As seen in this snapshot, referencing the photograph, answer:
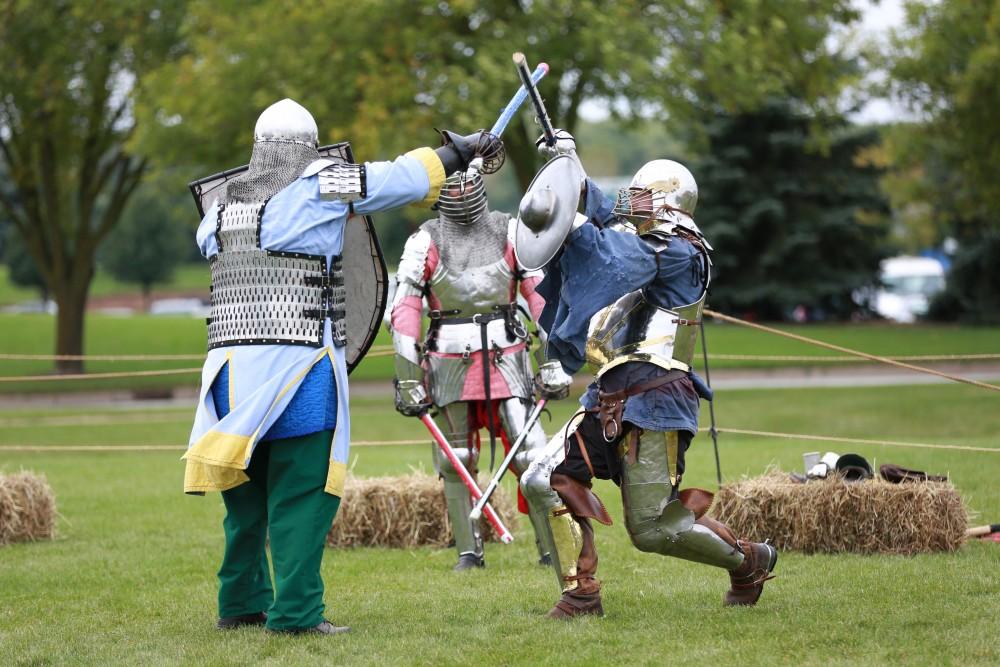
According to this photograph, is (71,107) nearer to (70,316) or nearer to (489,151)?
(70,316)

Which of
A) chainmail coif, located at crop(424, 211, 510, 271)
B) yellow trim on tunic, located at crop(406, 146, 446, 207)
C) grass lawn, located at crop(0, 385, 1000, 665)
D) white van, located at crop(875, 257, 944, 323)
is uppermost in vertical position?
white van, located at crop(875, 257, 944, 323)

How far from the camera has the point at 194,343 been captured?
3272 cm

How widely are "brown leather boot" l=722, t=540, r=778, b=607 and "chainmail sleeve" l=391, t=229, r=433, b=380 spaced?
2.36 meters

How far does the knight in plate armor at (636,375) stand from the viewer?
5.69 m

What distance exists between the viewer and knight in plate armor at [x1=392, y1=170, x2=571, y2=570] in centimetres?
770

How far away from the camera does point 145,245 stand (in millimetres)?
54000

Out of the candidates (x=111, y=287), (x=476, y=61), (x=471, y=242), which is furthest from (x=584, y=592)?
(x=111, y=287)

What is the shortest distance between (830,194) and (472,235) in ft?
81.9

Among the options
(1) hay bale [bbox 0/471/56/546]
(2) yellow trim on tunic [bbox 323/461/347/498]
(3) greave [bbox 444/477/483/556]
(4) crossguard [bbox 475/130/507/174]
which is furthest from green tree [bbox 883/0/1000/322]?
(2) yellow trim on tunic [bbox 323/461/347/498]

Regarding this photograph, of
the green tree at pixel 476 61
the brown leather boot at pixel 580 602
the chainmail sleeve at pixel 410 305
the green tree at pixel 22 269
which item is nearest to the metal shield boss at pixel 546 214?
the brown leather boot at pixel 580 602

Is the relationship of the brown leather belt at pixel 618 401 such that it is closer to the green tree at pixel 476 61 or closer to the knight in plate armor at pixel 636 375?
the knight in plate armor at pixel 636 375

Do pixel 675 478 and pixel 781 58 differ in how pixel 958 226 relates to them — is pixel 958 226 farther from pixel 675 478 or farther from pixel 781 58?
pixel 675 478

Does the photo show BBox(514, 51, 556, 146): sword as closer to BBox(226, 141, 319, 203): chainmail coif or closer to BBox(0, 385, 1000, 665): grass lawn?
BBox(226, 141, 319, 203): chainmail coif

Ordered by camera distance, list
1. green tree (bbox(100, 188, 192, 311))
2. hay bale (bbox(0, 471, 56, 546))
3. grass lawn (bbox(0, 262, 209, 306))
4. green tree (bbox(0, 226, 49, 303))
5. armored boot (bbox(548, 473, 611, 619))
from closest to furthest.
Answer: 1. armored boot (bbox(548, 473, 611, 619))
2. hay bale (bbox(0, 471, 56, 546))
3. green tree (bbox(0, 226, 49, 303))
4. green tree (bbox(100, 188, 192, 311))
5. grass lawn (bbox(0, 262, 209, 306))
